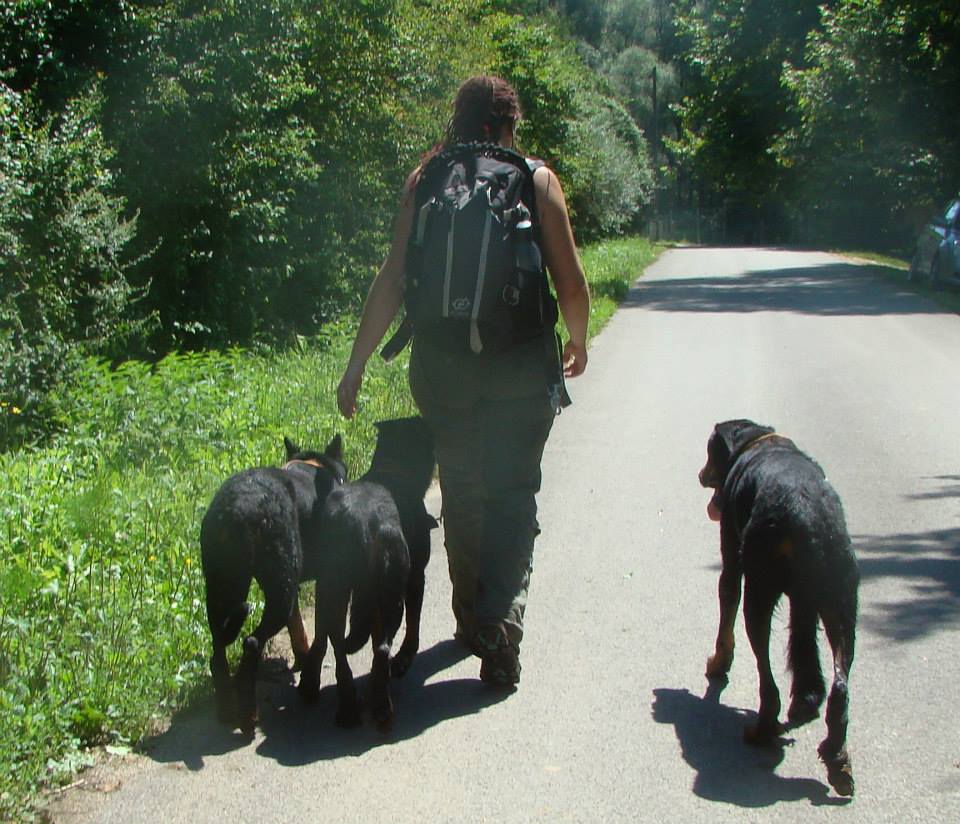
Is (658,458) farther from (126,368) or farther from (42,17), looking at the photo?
(42,17)

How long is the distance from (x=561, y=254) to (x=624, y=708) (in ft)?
5.45

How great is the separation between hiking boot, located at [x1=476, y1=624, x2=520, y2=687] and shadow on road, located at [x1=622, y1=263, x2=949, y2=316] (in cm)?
1657

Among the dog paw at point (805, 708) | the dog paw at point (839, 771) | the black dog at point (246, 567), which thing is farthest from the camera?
the black dog at point (246, 567)

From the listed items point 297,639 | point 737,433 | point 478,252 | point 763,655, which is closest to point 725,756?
point 763,655

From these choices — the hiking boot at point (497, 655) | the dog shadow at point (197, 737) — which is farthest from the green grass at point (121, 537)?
the hiking boot at point (497, 655)

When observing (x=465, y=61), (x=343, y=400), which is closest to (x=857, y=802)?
(x=343, y=400)

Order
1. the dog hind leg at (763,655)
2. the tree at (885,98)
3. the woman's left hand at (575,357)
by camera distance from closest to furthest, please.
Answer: the dog hind leg at (763,655) → the woman's left hand at (575,357) → the tree at (885,98)

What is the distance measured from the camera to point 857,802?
12.3ft

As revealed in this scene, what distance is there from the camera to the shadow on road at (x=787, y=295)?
21203mm

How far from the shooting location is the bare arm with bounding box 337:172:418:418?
4684 mm

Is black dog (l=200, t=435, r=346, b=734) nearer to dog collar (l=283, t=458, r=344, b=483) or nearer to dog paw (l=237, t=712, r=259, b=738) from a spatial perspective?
dog paw (l=237, t=712, r=259, b=738)

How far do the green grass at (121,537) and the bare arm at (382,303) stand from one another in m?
1.10

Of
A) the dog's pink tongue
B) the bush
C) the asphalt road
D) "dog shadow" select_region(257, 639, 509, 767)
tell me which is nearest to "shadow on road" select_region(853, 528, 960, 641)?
the asphalt road

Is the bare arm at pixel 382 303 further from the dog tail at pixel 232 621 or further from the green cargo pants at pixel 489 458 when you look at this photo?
the dog tail at pixel 232 621
